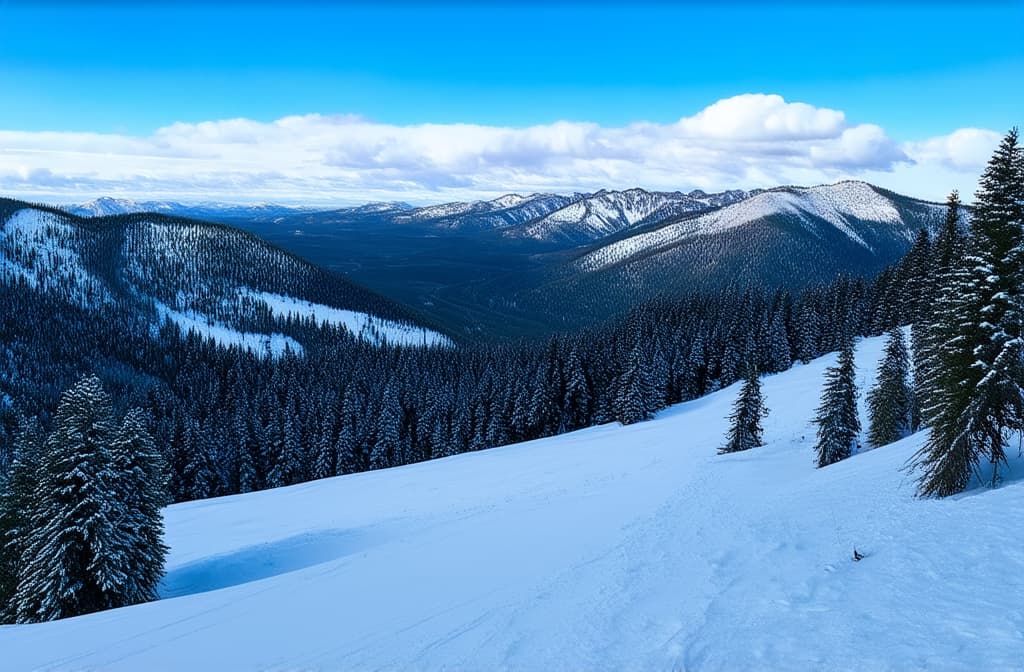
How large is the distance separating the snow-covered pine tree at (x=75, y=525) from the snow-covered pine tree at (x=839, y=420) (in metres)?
33.9

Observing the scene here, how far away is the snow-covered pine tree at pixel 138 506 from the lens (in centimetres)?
2152

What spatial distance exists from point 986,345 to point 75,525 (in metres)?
32.6

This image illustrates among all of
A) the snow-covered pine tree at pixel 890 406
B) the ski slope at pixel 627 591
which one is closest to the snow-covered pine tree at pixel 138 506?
the ski slope at pixel 627 591

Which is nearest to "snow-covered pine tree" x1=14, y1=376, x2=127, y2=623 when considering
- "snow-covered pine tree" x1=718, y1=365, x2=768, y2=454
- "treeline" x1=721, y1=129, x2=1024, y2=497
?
"treeline" x1=721, y1=129, x2=1024, y2=497

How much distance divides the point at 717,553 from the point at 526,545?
661 cm

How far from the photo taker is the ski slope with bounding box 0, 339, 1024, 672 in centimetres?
938

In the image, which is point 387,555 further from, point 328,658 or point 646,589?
point 646,589

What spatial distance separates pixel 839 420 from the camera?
29.7 meters

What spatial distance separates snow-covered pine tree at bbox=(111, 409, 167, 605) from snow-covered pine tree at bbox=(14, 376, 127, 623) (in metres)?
0.31

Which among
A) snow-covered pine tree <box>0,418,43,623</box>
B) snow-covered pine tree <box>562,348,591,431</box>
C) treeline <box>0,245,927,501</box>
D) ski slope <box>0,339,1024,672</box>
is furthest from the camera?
snow-covered pine tree <box>562,348,591,431</box>

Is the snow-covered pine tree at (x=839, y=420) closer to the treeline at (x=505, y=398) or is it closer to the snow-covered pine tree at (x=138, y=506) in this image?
the snow-covered pine tree at (x=138, y=506)

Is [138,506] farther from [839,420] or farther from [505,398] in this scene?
[505,398]

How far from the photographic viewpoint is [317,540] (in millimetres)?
26234

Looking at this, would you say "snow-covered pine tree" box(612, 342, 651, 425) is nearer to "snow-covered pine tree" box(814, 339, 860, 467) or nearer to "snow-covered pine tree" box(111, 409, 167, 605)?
"snow-covered pine tree" box(814, 339, 860, 467)
